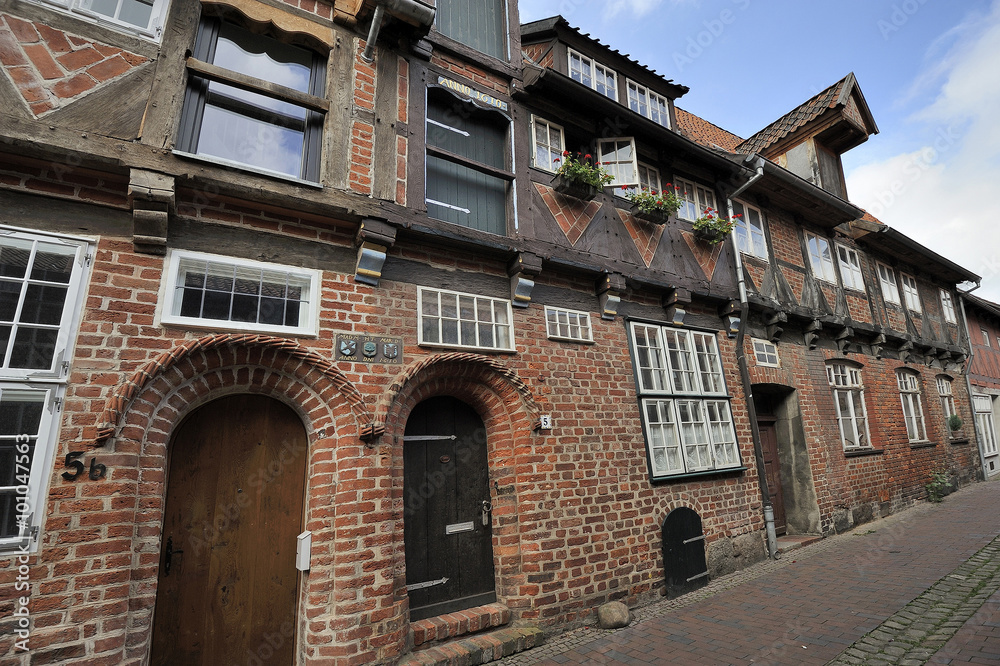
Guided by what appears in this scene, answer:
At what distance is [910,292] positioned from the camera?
44.5ft

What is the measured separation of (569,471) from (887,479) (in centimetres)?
891

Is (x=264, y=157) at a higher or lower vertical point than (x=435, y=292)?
higher

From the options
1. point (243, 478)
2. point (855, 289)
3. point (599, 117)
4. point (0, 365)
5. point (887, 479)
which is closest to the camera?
point (0, 365)

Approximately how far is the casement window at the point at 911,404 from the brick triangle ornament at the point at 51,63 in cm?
1567

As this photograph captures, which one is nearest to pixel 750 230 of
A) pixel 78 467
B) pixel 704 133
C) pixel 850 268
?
pixel 704 133

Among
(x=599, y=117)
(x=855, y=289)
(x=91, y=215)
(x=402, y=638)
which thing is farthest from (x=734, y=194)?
(x=91, y=215)

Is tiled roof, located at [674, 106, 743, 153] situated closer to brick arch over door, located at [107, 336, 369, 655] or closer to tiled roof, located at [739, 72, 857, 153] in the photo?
tiled roof, located at [739, 72, 857, 153]

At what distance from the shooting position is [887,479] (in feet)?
32.8

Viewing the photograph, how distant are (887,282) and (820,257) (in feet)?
12.6

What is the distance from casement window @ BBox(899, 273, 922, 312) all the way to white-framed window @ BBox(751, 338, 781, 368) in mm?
7673

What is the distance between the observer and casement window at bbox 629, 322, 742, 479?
658 cm

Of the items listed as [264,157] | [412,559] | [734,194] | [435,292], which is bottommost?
[412,559]

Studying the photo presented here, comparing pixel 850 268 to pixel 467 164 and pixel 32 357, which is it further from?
pixel 32 357

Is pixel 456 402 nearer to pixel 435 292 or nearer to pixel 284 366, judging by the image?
pixel 435 292
